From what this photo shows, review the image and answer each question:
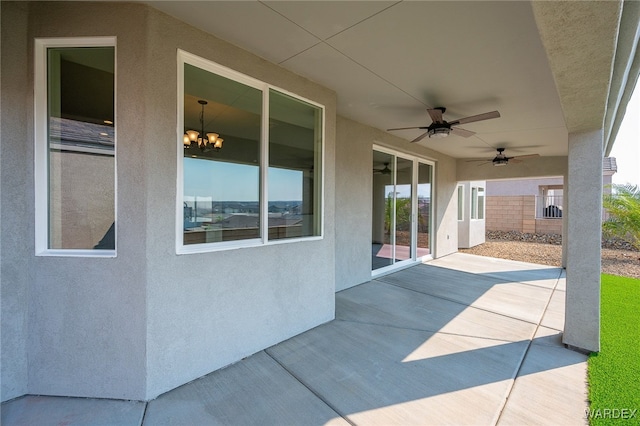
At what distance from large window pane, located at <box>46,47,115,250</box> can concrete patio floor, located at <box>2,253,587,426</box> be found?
4.16 feet

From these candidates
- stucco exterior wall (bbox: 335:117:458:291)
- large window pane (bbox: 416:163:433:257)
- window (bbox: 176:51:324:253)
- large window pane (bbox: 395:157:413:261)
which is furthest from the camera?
large window pane (bbox: 416:163:433:257)

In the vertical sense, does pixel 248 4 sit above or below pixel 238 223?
above

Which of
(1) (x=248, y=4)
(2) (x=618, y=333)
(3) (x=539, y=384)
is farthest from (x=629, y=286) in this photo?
(1) (x=248, y=4)

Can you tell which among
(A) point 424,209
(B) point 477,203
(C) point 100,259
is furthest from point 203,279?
(B) point 477,203

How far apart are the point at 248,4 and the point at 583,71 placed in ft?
8.00

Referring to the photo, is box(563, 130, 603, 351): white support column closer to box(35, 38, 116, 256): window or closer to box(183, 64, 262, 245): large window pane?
box(183, 64, 262, 245): large window pane

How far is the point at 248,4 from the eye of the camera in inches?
77.4

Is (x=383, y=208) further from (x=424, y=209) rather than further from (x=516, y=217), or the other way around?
(x=516, y=217)

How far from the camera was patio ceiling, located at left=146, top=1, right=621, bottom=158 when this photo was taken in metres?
1.72

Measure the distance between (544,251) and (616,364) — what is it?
776 centimetres

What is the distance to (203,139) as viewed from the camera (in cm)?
294

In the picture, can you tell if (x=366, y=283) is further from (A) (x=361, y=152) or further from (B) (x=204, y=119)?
(B) (x=204, y=119)

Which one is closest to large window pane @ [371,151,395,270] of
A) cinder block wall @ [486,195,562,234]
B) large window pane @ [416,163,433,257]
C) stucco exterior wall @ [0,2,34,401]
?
large window pane @ [416,163,433,257]

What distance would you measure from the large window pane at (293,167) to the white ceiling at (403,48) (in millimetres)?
443
